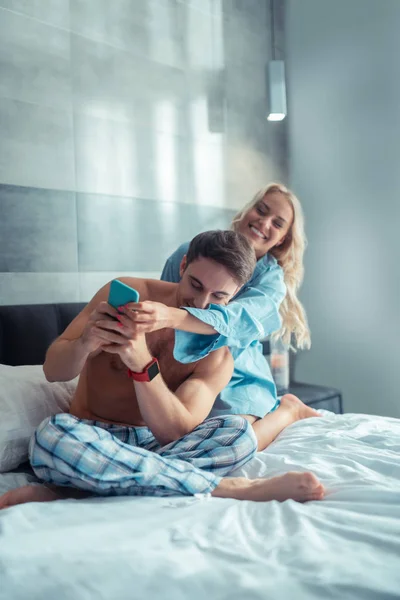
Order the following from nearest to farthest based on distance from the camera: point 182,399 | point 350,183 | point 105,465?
point 105,465 → point 182,399 → point 350,183

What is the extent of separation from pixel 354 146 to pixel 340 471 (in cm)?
249

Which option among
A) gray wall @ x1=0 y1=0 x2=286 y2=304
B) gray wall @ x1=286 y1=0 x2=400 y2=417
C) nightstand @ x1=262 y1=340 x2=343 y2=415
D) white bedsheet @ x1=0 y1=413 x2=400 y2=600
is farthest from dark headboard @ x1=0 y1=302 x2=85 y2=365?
gray wall @ x1=286 y1=0 x2=400 y2=417

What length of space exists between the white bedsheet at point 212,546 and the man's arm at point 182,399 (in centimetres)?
30

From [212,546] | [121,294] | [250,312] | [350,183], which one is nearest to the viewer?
[212,546]

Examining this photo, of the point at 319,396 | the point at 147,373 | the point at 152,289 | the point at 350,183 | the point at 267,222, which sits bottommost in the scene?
the point at 319,396

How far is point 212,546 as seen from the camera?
99 cm

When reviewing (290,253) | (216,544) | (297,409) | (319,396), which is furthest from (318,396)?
(216,544)

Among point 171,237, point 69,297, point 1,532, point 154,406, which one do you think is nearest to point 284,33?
point 171,237

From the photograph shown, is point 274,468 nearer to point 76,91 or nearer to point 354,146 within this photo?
point 76,91

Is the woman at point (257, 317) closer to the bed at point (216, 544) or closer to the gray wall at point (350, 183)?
the bed at point (216, 544)

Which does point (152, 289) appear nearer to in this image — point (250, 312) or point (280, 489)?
point (250, 312)

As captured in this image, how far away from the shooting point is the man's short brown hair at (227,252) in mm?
1662

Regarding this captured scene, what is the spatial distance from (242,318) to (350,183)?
1.96m

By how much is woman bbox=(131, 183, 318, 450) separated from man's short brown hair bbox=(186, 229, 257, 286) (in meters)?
0.11
